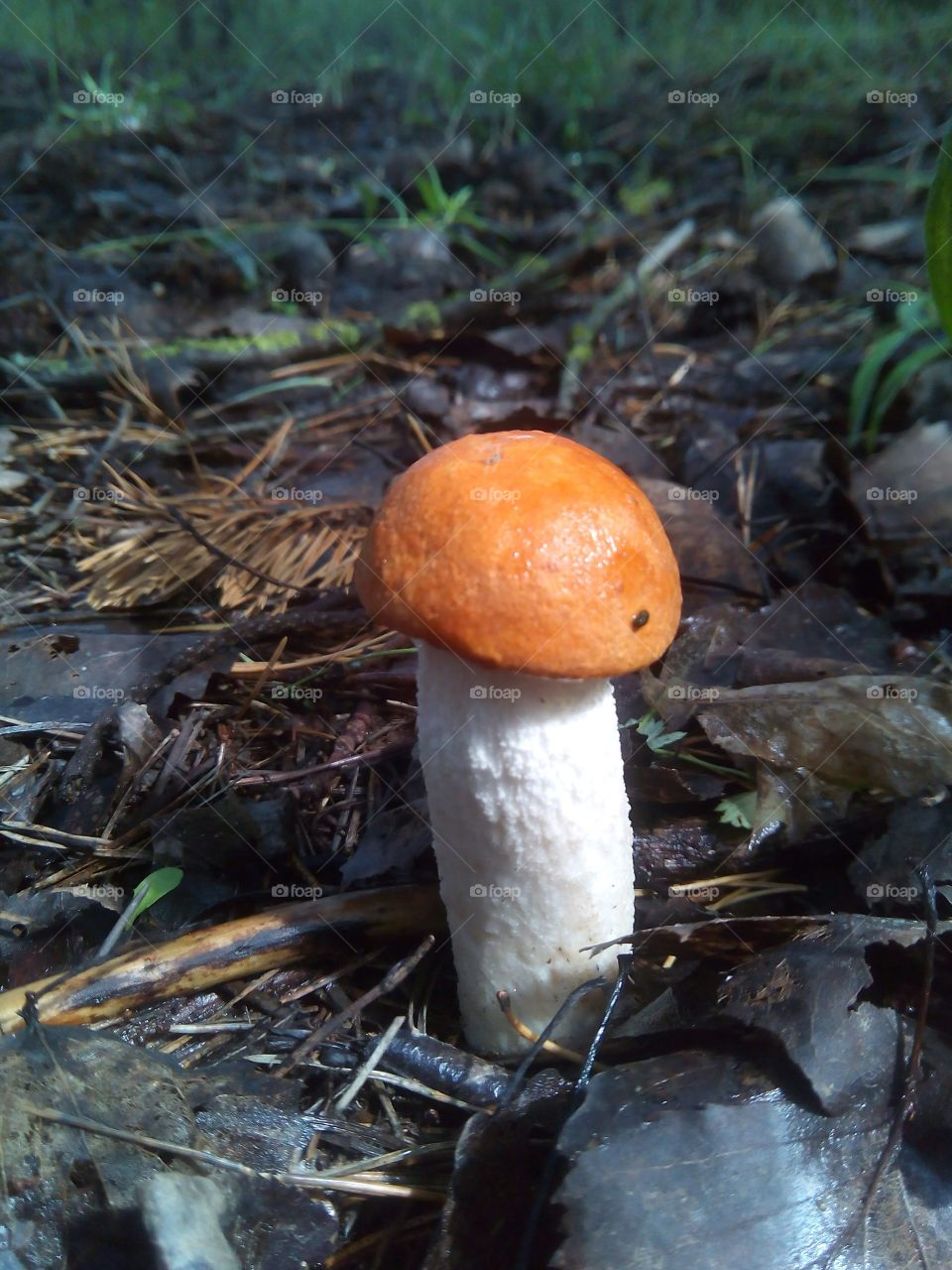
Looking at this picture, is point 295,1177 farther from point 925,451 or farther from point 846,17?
point 846,17

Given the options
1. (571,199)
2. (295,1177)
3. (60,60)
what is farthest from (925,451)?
(60,60)

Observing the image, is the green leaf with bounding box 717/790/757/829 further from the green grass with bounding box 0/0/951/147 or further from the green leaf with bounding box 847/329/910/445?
the green grass with bounding box 0/0/951/147

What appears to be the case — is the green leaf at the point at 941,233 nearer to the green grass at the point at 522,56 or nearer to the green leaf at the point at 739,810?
the green leaf at the point at 739,810

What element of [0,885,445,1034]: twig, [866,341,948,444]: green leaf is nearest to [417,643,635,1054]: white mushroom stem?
[0,885,445,1034]: twig

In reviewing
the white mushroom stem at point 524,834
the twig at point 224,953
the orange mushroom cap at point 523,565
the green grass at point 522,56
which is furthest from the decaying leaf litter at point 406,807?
the green grass at point 522,56

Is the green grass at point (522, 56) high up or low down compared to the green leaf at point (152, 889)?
up

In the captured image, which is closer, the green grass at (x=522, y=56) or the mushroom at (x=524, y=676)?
the mushroom at (x=524, y=676)

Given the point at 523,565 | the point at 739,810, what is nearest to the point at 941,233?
the point at 739,810

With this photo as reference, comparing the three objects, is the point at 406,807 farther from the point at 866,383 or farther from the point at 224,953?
the point at 866,383
